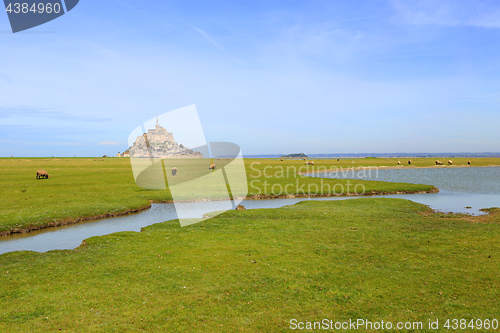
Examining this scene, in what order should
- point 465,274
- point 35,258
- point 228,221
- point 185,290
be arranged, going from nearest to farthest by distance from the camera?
point 185,290 → point 465,274 → point 35,258 → point 228,221

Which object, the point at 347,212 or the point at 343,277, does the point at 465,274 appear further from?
the point at 347,212

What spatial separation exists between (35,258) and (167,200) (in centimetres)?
2786

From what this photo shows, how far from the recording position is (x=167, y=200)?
47219mm

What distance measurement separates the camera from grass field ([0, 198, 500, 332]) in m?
12.0

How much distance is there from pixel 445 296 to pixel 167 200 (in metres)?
40.0

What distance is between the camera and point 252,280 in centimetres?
1544

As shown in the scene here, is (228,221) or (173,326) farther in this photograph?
(228,221)

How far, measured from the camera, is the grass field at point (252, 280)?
12.0m

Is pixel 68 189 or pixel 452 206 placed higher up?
pixel 68 189

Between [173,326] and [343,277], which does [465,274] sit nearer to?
[343,277]

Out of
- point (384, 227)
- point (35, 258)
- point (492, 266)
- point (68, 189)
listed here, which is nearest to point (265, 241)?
point (384, 227)

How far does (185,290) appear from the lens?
14.4 m

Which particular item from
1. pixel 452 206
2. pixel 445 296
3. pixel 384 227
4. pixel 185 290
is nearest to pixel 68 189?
pixel 185 290

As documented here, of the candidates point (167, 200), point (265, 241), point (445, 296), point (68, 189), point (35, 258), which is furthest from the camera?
point (68, 189)
